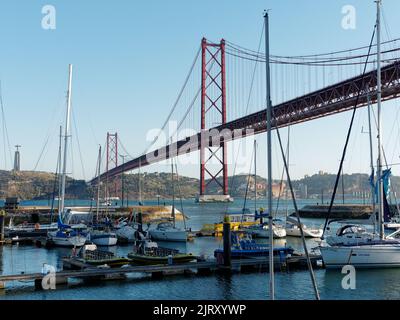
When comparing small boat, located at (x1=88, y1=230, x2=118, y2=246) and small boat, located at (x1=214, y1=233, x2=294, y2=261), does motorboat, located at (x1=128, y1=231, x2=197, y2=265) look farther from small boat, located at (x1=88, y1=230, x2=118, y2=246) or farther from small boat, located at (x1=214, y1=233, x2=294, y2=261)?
small boat, located at (x1=88, y1=230, x2=118, y2=246)

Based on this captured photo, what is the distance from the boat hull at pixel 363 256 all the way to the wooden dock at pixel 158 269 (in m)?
1.19

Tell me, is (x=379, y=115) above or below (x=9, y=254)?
above

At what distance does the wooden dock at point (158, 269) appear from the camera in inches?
608

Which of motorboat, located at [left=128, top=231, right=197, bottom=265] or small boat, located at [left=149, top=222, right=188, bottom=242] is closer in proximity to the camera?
motorboat, located at [left=128, top=231, right=197, bottom=265]

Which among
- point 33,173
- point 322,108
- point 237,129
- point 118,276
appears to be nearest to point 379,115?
point 118,276

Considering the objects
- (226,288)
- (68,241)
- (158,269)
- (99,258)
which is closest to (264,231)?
(68,241)

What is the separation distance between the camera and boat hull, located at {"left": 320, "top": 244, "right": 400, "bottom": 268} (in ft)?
59.6

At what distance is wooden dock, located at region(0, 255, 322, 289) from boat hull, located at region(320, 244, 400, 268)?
119 cm

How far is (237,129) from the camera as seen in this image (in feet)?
179

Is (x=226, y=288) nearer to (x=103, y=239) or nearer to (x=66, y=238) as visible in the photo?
(x=103, y=239)

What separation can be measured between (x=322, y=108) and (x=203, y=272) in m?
28.9

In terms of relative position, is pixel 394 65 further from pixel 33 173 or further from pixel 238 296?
pixel 33 173

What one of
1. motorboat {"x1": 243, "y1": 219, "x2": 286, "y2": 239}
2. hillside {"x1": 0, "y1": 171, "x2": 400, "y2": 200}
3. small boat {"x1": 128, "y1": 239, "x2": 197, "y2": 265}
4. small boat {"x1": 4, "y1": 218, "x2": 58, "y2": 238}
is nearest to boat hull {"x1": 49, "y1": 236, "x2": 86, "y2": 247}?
small boat {"x1": 4, "y1": 218, "x2": 58, "y2": 238}

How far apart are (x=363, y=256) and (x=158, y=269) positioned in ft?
25.5
